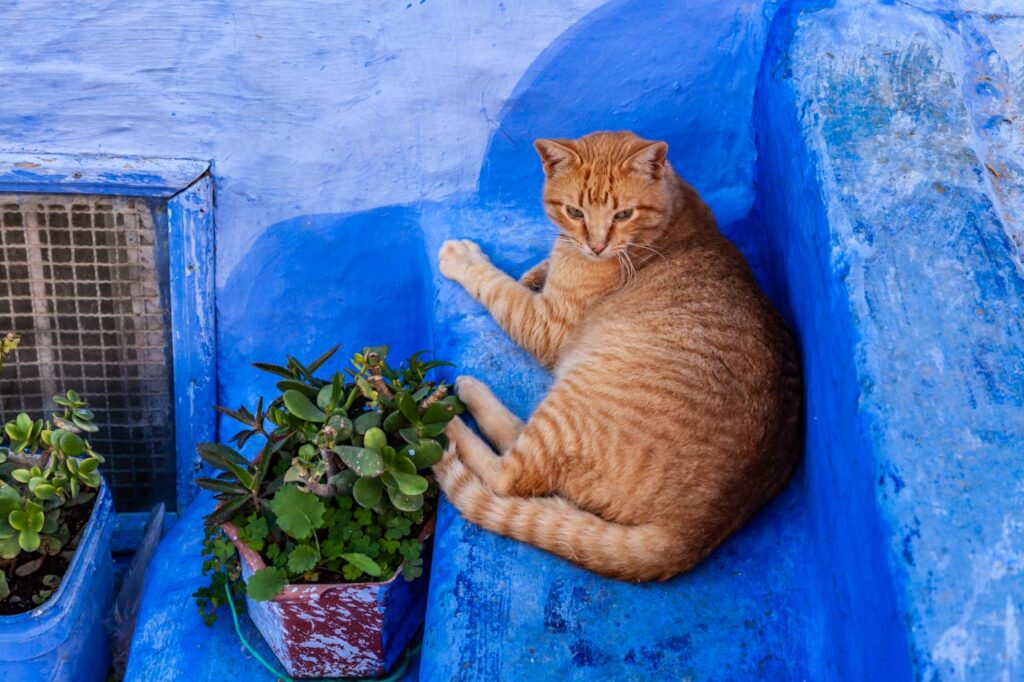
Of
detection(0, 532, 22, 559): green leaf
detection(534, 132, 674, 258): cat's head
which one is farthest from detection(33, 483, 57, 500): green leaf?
detection(534, 132, 674, 258): cat's head

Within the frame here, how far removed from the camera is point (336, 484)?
2164 millimetres

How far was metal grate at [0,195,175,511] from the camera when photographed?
111 inches

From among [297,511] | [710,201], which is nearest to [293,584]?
[297,511]

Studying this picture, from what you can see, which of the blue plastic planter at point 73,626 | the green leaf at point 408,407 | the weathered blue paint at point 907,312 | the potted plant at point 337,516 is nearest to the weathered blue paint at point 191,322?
the blue plastic planter at point 73,626

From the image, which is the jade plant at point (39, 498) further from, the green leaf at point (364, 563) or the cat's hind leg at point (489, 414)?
the cat's hind leg at point (489, 414)

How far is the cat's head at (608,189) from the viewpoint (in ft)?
8.27

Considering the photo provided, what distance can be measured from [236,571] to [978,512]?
172 cm

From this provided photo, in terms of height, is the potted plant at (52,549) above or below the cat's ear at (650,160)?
below

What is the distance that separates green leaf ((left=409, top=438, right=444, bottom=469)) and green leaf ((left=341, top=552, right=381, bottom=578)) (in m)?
0.24

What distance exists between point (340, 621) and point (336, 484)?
1.07ft

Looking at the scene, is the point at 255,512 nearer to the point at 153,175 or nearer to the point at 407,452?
the point at 407,452

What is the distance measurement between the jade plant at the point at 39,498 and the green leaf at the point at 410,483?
833mm

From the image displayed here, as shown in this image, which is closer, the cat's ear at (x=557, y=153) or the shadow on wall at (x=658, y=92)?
the cat's ear at (x=557, y=153)

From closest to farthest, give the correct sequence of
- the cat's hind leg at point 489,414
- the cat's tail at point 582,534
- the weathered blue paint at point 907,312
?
the weathered blue paint at point 907,312 < the cat's tail at point 582,534 < the cat's hind leg at point 489,414
